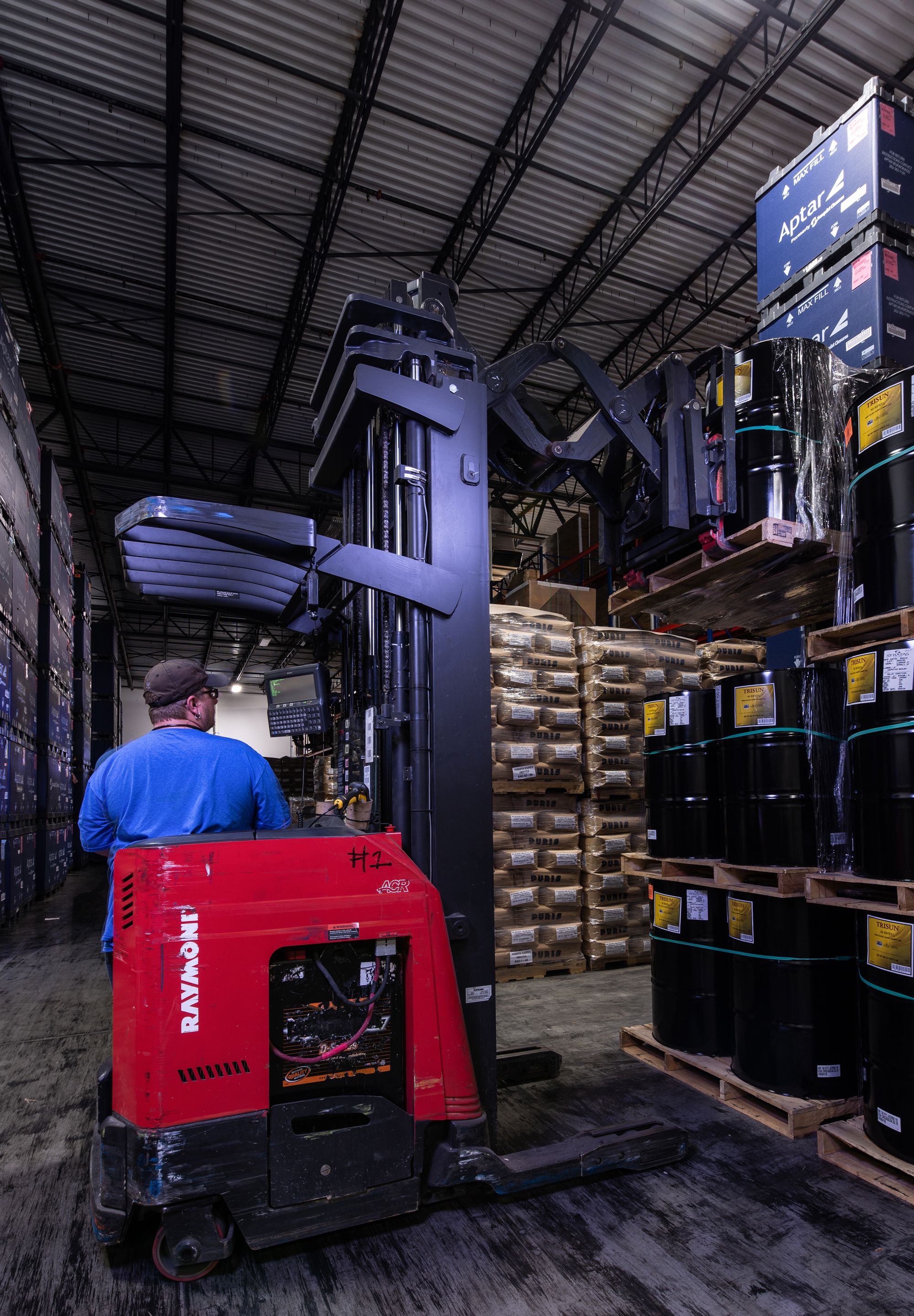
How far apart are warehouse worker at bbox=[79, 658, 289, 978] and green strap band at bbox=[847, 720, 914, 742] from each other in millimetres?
2177

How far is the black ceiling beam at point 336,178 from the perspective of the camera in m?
6.79

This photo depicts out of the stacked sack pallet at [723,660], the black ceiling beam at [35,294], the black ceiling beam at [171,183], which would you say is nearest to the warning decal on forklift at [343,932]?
the stacked sack pallet at [723,660]

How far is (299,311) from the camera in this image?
10.2 meters

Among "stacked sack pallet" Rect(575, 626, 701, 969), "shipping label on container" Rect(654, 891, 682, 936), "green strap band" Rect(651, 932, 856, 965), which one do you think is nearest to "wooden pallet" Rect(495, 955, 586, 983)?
"stacked sack pallet" Rect(575, 626, 701, 969)

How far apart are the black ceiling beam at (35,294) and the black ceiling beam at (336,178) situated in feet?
9.73

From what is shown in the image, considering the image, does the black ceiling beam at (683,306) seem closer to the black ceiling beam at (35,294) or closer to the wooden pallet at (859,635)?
the black ceiling beam at (35,294)

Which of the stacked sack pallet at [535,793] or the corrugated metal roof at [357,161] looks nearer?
the stacked sack pallet at [535,793]

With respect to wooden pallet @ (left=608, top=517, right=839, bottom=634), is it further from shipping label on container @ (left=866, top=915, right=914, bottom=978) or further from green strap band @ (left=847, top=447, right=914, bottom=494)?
shipping label on container @ (left=866, top=915, right=914, bottom=978)

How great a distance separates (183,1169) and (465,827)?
1.28 m

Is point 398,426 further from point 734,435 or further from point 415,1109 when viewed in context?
point 415,1109

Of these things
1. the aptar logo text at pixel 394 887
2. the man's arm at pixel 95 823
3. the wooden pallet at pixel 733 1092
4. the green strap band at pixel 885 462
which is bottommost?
the wooden pallet at pixel 733 1092

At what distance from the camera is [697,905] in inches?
148

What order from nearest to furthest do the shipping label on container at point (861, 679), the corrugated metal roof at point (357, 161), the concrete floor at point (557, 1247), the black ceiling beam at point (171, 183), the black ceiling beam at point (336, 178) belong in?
the concrete floor at point (557, 1247) → the shipping label on container at point (861, 679) → the black ceiling beam at point (171, 183) → the black ceiling beam at point (336, 178) → the corrugated metal roof at point (357, 161)

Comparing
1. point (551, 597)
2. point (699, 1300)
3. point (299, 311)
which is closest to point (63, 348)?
point (299, 311)
